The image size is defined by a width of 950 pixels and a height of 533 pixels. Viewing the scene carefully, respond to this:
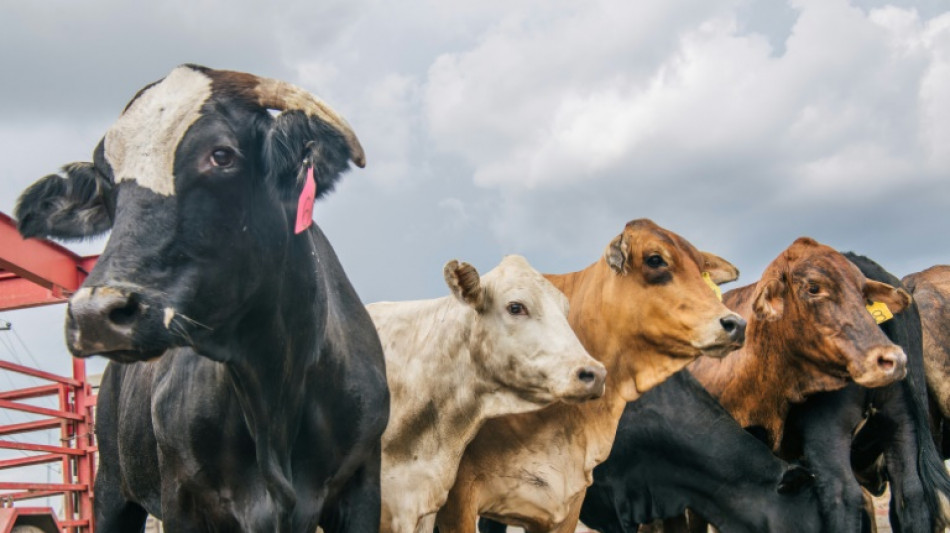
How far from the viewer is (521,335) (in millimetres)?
5691

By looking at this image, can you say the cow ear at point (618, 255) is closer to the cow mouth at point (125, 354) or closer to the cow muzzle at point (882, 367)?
the cow muzzle at point (882, 367)

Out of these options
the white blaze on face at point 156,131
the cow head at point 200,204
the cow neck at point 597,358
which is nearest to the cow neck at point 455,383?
the cow neck at point 597,358

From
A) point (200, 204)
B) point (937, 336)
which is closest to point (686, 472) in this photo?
point (937, 336)

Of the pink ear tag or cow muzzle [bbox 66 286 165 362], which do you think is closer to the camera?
cow muzzle [bbox 66 286 165 362]

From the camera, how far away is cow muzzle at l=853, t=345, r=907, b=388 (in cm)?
634

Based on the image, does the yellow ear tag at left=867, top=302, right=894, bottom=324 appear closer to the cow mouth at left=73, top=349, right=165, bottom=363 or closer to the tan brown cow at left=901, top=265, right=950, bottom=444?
the tan brown cow at left=901, top=265, right=950, bottom=444

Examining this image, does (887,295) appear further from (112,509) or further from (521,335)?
(112,509)

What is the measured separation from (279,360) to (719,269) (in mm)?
4451

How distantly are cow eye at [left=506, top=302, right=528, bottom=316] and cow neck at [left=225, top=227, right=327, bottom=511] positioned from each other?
6.47 ft

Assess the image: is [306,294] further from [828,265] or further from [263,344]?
[828,265]

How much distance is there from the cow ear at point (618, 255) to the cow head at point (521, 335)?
2.91ft

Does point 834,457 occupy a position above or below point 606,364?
below

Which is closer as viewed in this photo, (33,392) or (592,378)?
(592,378)

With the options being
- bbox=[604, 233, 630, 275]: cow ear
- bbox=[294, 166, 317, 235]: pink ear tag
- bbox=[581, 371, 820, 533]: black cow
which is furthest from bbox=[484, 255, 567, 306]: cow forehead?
bbox=[294, 166, 317, 235]: pink ear tag
